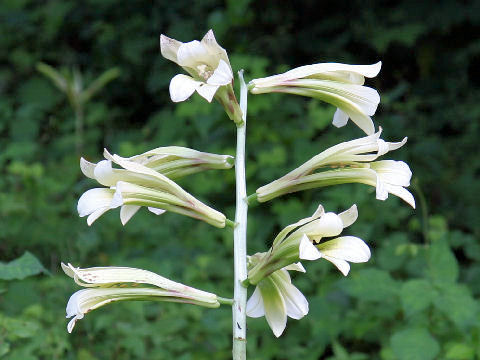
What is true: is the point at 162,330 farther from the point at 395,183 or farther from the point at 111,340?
the point at 395,183

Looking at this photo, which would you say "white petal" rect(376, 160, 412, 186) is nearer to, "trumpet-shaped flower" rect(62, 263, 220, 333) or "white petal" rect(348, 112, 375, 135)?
"white petal" rect(348, 112, 375, 135)

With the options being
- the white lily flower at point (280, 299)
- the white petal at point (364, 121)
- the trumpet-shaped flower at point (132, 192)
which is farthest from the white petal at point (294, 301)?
the white petal at point (364, 121)

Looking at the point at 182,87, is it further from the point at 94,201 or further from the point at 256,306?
the point at 256,306

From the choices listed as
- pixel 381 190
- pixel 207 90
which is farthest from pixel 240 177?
pixel 381 190

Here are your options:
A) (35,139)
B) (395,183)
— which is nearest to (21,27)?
(35,139)

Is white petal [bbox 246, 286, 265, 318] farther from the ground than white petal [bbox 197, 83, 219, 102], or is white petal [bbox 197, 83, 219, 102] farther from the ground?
white petal [bbox 197, 83, 219, 102]

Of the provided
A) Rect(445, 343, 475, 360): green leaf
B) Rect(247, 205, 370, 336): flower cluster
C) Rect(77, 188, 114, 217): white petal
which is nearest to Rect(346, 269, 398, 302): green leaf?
Rect(445, 343, 475, 360): green leaf
